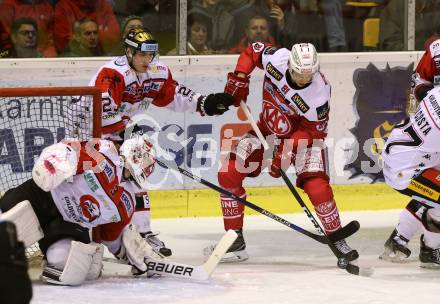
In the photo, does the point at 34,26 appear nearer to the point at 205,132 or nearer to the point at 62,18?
the point at 62,18

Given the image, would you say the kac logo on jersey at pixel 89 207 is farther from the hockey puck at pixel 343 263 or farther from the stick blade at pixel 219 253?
the hockey puck at pixel 343 263

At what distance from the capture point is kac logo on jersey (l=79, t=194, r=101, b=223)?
196 inches

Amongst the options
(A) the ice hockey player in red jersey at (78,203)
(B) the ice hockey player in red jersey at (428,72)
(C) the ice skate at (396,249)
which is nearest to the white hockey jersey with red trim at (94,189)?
(A) the ice hockey player in red jersey at (78,203)

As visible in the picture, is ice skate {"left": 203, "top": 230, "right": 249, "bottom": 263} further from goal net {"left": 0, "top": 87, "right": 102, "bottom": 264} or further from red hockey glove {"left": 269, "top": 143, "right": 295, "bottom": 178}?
goal net {"left": 0, "top": 87, "right": 102, "bottom": 264}

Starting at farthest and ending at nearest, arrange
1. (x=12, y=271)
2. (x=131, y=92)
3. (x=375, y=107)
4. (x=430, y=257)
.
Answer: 1. (x=375, y=107)
2. (x=131, y=92)
3. (x=430, y=257)
4. (x=12, y=271)

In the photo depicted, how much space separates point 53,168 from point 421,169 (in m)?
1.67

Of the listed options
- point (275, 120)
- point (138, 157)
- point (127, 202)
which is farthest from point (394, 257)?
point (138, 157)

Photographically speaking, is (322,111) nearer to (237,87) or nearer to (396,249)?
(237,87)

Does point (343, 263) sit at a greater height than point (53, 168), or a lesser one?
lesser

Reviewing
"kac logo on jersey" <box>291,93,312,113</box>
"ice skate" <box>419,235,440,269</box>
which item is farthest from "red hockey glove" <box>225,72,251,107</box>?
"ice skate" <box>419,235,440,269</box>

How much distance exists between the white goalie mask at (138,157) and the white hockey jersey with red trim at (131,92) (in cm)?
69

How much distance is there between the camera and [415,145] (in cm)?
541

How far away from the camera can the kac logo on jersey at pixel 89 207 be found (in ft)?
16.3

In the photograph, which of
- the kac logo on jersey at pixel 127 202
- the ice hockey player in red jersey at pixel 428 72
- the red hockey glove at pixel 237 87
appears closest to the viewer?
the kac logo on jersey at pixel 127 202
